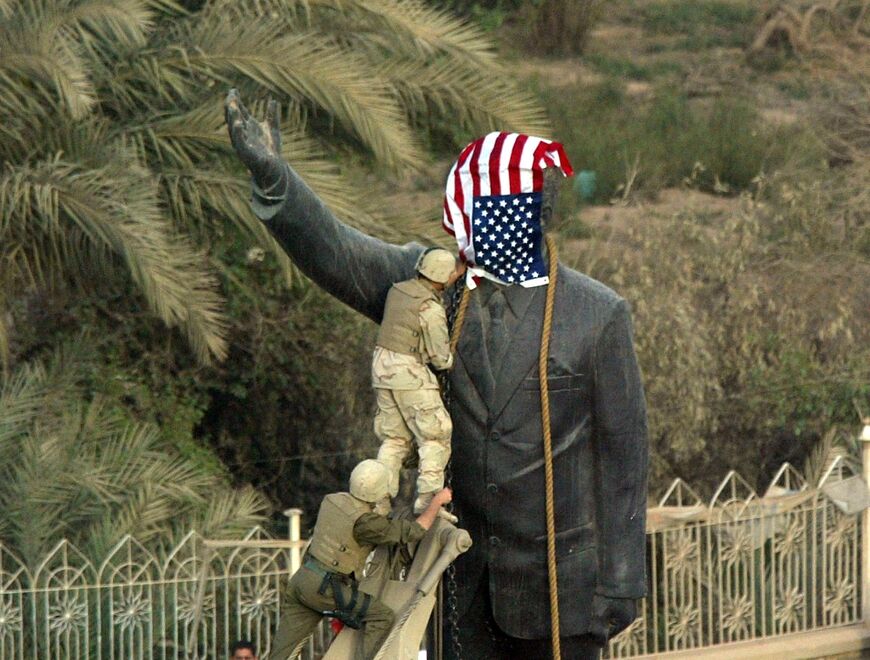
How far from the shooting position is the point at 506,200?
381 centimetres

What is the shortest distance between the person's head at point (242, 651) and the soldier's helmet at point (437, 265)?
3.12m

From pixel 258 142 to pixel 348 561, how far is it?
103 cm

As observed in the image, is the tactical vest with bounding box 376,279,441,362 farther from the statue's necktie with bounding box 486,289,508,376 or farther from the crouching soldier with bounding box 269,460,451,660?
the crouching soldier with bounding box 269,460,451,660

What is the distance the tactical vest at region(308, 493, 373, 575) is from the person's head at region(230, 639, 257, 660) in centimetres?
266

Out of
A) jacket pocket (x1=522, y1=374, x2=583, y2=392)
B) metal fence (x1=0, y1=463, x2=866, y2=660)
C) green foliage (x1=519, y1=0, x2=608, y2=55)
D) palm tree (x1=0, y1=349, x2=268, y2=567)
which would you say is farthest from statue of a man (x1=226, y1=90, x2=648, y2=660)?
green foliage (x1=519, y1=0, x2=608, y2=55)

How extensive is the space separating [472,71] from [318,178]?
1500 mm

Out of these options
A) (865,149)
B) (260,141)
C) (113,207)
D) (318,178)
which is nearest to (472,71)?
(318,178)

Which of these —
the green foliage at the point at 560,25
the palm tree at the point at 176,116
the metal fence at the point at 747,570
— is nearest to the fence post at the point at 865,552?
the metal fence at the point at 747,570

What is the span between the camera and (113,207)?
8.02 meters

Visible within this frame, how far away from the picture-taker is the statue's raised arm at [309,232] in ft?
11.4

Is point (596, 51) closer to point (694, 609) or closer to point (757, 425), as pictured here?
point (757, 425)

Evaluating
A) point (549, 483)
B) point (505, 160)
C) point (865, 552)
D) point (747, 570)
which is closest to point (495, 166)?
point (505, 160)

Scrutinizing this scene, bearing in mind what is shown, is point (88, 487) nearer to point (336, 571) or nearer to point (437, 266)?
point (336, 571)

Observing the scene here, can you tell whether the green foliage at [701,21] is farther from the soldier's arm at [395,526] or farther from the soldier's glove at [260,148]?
the soldier's glove at [260,148]
